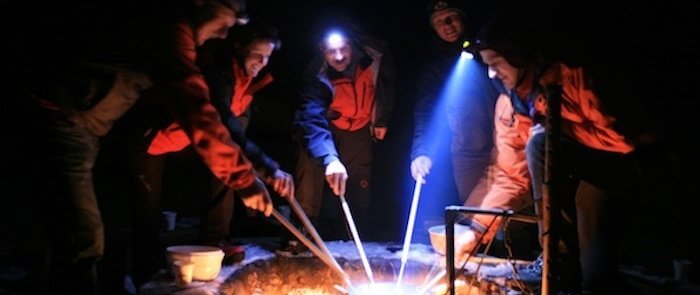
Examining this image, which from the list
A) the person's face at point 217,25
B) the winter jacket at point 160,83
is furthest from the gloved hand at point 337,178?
the person's face at point 217,25

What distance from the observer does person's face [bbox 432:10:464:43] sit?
5.30 metres

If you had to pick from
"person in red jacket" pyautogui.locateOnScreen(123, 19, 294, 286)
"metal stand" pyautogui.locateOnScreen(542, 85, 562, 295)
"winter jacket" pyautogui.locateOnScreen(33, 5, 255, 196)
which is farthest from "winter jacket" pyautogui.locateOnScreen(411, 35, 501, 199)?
"metal stand" pyautogui.locateOnScreen(542, 85, 562, 295)

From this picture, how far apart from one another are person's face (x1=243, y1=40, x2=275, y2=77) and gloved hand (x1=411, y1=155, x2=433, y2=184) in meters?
1.82

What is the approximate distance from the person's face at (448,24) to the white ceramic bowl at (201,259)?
10.4ft

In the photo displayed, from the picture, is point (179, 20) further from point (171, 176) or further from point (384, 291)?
point (171, 176)

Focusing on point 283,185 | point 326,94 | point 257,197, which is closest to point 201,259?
point 257,197

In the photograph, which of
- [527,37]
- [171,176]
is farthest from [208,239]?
[171,176]

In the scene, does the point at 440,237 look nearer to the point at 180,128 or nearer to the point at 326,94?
the point at 326,94

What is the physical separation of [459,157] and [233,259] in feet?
8.57

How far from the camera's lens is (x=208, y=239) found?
4.62 meters

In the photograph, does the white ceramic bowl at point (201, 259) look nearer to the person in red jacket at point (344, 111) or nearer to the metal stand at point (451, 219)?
the person in red jacket at point (344, 111)

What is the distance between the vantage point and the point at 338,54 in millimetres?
5445

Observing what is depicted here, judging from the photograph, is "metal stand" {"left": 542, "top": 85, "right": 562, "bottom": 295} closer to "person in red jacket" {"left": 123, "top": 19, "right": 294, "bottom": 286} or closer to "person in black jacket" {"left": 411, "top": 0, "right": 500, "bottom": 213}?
"person in red jacket" {"left": 123, "top": 19, "right": 294, "bottom": 286}

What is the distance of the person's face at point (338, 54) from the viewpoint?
17.8 ft
